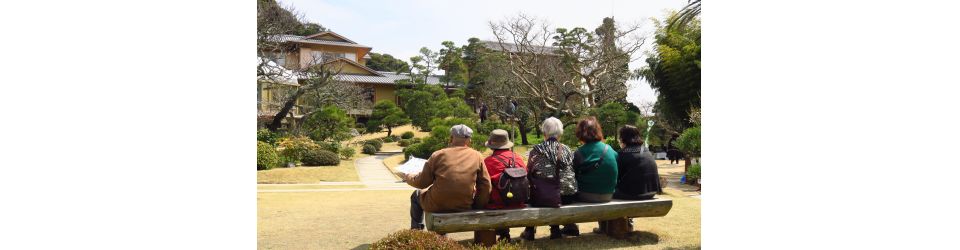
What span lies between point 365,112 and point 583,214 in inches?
660

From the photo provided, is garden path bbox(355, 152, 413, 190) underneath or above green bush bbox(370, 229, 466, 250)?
underneath

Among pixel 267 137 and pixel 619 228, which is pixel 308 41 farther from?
pixel 619 228

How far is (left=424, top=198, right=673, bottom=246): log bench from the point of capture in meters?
3.35

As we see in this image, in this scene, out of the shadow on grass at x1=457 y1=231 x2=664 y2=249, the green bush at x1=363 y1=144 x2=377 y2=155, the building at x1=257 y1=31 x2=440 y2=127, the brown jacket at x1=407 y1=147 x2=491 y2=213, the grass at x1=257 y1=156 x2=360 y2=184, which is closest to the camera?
the brown jacket at x1=407 y1=147 x2=491 y2=213

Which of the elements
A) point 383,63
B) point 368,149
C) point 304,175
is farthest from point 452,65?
point 304,175

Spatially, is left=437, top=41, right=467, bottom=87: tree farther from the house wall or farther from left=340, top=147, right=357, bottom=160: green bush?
left=340, top=147, right=357, bottom=160: green bush

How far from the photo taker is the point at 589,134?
12.4ft

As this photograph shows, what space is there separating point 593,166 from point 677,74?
857cm

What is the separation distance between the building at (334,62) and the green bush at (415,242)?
37.1ft

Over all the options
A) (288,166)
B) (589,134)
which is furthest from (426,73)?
(589,134)

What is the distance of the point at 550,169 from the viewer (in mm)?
3607

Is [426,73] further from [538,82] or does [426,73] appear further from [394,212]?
[394,212]

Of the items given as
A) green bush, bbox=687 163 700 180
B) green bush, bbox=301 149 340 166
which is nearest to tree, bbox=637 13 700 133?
green bush, bbox=687 163 700 180
